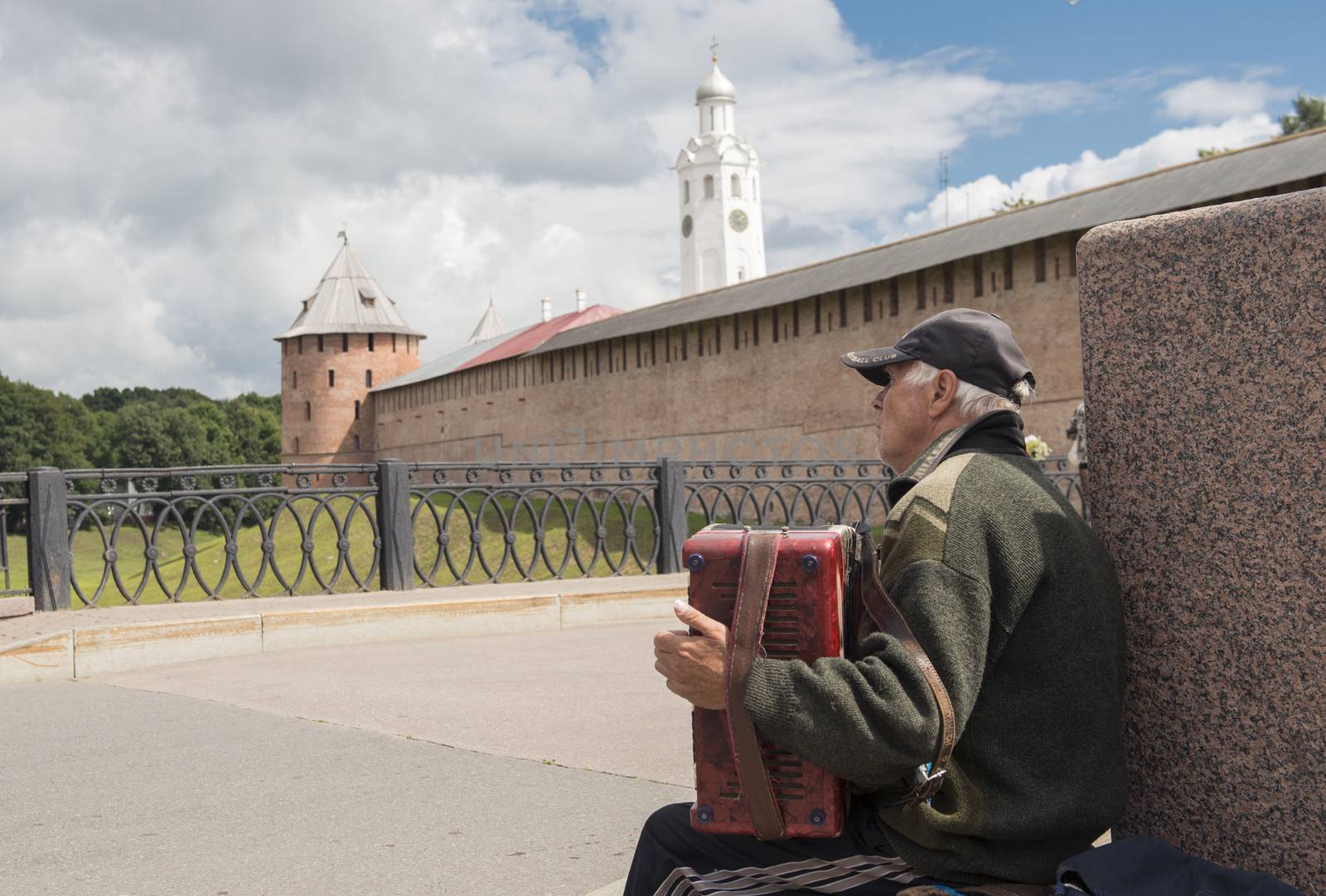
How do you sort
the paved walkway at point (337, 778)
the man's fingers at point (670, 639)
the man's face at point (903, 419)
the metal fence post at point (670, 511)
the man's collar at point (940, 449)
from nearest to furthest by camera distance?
1. the man's fingers at point (670, 639)
2. the man's collar at point (940, 449)
3. the man's face at point (903, 419)
4. the paved walkway at point (337, 778)
5. the metal fence post at point (670, 511)

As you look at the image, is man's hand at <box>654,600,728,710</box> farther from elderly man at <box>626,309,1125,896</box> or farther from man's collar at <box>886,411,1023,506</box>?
man's collar at <box>886,411,1023,506</box>

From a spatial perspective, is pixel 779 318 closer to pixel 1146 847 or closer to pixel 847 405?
pixel 847 405

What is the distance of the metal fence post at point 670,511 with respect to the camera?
1137 cm

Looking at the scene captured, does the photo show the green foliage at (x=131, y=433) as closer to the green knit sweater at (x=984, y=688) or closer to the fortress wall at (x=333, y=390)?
the fortress wall at (x=333, y=390)

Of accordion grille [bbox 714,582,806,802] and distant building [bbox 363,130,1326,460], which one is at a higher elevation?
distant building [bbox 363,130,1326,460]

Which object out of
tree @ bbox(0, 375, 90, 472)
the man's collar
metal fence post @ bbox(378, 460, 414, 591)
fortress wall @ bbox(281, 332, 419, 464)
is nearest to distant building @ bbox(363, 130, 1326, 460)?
metal fence post @ bbox(378, 460, 414, 591)

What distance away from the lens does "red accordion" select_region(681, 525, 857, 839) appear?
5.70ft

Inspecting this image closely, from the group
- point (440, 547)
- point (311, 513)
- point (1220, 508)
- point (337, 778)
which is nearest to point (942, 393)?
point (1220, 508)

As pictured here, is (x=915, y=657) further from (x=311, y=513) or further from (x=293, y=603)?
(x=311, y=513)

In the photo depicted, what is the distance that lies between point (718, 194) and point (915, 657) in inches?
2935

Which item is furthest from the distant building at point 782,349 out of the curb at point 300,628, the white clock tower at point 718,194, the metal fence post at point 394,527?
the white clock tower at point 718,194

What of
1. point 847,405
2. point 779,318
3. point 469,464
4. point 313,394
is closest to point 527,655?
point 469,464

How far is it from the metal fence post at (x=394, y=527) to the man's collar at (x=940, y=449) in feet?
25.6

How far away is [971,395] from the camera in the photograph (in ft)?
6.65
